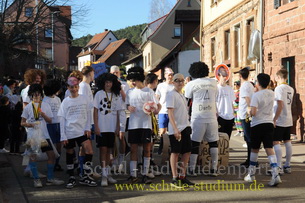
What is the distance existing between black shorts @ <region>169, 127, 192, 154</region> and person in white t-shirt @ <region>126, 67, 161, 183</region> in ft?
1.51

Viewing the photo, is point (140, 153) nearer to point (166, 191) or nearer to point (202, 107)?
point (202, 107)

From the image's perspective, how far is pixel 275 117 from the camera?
8.60m

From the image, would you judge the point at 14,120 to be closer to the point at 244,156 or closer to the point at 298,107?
the point at 244,156

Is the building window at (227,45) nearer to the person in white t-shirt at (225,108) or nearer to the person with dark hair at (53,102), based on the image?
the person in white t-shirt at (225,108)

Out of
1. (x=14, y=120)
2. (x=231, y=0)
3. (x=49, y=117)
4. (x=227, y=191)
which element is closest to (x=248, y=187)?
(x=227, y=191)

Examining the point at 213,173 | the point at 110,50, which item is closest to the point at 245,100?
the point at 213,173

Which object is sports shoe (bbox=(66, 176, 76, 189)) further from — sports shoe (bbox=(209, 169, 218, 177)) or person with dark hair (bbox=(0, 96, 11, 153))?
person with dark hair (bbox=(0, 96, 11, 153))

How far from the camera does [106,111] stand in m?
7.99

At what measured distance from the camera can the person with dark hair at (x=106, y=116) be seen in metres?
7.92

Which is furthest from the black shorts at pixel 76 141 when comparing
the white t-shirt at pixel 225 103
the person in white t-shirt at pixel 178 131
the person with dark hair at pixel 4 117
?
the person with dark hair at pixel 4 117

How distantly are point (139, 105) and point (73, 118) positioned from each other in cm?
109

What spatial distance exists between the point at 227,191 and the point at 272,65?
31.0 ft

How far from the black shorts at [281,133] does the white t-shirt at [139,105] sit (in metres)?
2.46

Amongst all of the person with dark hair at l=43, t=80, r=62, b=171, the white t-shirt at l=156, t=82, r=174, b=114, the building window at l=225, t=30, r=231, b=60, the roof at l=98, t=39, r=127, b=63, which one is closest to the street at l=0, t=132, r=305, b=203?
the person with dark hair at l=43, t=80, r=62, b=171
